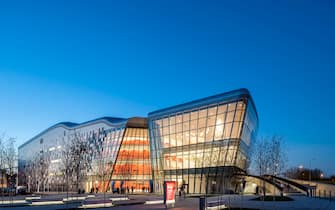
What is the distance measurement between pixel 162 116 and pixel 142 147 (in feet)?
50.6

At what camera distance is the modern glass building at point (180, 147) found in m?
63.7

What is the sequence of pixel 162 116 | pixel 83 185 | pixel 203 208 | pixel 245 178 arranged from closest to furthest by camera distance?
pixel 203 208 < pixel 245 178 < pixel 162 116 < pixel 83 185

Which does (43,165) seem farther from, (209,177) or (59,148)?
(209,177)

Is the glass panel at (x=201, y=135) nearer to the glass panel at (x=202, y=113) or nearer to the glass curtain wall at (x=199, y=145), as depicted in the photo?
the glass curtain wall at (x=199, y=145)

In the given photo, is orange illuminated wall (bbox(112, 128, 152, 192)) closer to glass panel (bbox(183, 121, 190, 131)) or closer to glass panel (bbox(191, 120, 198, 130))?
glass panel (bbox(183, 121, 190, 131))

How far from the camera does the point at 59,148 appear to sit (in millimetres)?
123500

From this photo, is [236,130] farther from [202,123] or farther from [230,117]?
[202,123]

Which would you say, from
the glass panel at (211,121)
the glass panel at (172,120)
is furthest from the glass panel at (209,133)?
the glass panel at (172,120)

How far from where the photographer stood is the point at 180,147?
235 feet

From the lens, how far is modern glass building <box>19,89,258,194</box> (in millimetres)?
63719

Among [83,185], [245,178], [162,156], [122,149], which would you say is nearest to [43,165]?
[83,185]

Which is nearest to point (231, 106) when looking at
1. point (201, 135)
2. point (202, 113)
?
point (202, 113)

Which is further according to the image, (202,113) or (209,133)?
(202,113)

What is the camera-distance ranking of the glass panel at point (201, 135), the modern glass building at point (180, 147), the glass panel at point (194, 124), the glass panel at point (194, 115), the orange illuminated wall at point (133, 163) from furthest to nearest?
the orange illuminated wall at point (133, 163) → the glass panel at point (194, 124) → the glass panel at point (194, 115) → the glass panel at point (201, 135) → the modern glass building at point (180, 147)
